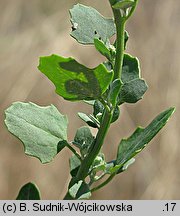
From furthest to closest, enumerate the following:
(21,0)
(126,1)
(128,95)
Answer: (21,0)
(128,95)
(126,1)

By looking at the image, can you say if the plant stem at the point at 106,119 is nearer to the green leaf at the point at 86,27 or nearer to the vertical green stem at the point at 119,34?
the vertical green stem at the point at 119,34

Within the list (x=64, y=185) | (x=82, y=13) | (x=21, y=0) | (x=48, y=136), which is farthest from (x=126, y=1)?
(x=21, y=0)

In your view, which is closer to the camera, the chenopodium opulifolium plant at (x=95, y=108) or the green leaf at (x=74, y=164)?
the chenopodium opulifolium plant at (x=95, y=108)

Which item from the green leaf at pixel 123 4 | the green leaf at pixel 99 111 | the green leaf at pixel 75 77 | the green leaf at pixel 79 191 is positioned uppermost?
the green leaf at pixel 123 4

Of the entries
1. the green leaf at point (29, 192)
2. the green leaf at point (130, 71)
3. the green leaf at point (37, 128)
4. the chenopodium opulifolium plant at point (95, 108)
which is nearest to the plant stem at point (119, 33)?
the chenopodium opulifolium plant at point (95, 108)

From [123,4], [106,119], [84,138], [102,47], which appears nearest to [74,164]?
[84,138]

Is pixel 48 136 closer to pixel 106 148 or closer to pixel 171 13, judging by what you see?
pixel 106 148

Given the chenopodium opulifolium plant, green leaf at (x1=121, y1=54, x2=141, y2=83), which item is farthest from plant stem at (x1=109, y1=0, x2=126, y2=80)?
green leaf at (x1=121, y1=54, x2=141, y2=83)
